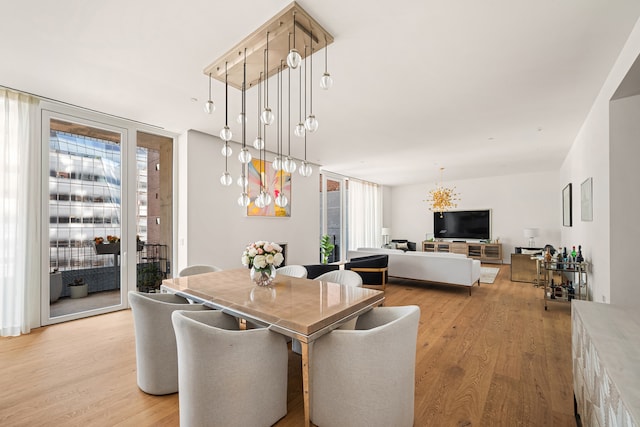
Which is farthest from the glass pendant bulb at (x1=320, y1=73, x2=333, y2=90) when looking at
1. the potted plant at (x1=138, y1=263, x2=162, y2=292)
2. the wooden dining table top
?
the potted plant at (x1=138, y1=263, x2=162, y2=292)

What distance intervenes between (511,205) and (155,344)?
9.52 metres

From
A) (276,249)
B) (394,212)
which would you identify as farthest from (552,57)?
(394,212)

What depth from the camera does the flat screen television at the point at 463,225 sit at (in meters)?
8.84

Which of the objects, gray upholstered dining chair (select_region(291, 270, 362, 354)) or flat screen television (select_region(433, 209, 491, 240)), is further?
flat screen television (select_region(433, 209, 491, 240))

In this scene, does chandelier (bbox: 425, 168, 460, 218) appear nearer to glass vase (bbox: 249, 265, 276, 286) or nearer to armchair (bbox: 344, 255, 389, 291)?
armchair (bbox: 344, 255, 389, 291)

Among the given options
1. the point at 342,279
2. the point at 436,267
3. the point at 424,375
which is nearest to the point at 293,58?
the point at 342,279

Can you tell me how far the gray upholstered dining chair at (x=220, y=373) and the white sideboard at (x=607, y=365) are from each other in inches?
59.2

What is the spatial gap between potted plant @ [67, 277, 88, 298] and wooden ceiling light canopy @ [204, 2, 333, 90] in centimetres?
319

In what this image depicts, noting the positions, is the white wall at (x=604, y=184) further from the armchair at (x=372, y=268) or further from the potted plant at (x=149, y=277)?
the potted plant at (x=149, y=277)

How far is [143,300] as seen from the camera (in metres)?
2.00

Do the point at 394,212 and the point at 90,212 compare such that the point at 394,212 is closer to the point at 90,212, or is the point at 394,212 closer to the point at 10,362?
the point at 90,212

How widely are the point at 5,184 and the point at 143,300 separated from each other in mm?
2459

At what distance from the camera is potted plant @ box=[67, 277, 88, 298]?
11.9 feet

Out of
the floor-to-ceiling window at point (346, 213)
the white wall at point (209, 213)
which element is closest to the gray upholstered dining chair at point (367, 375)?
the white wall at point (209, 213)
